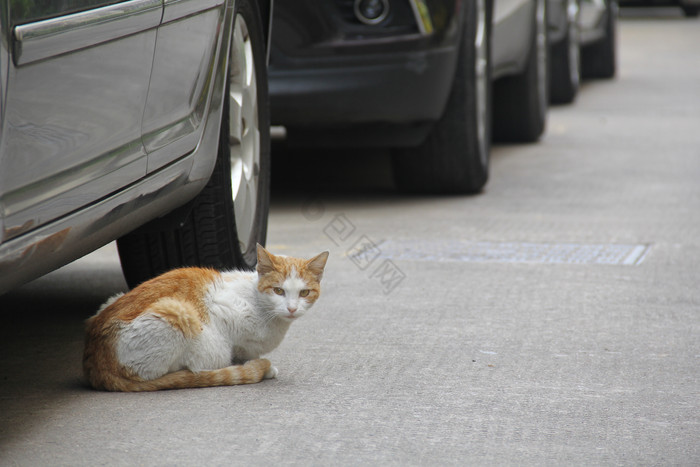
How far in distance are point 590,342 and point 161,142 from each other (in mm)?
1561

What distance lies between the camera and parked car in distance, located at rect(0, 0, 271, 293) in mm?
2348

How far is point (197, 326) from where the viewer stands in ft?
9.96

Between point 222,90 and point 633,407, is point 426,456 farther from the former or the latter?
point 222,90

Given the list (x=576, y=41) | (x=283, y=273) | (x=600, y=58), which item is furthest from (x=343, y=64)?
(x=600, y=58)

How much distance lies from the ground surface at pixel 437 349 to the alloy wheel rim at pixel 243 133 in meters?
0.45

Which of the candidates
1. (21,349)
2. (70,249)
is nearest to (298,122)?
(21,349)

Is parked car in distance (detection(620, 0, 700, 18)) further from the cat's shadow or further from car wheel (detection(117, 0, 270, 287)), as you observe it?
car wheel (detection(117, 0, 270, 287))

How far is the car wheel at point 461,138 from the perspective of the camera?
6.34 meters

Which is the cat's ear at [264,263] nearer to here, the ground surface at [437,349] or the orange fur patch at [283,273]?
the orange fur patch at [283,273]

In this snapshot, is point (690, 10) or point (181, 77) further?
point (690, 10)

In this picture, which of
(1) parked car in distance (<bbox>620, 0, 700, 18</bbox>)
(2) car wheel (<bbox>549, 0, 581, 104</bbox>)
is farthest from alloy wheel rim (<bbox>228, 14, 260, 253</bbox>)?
(1) parked car in distance (<bbox>620, 0, 700, 18</bbox>)

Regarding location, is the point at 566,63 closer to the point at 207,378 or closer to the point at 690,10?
the point at 207,378

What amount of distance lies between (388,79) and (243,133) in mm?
1826

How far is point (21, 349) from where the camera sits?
353 centimetres
